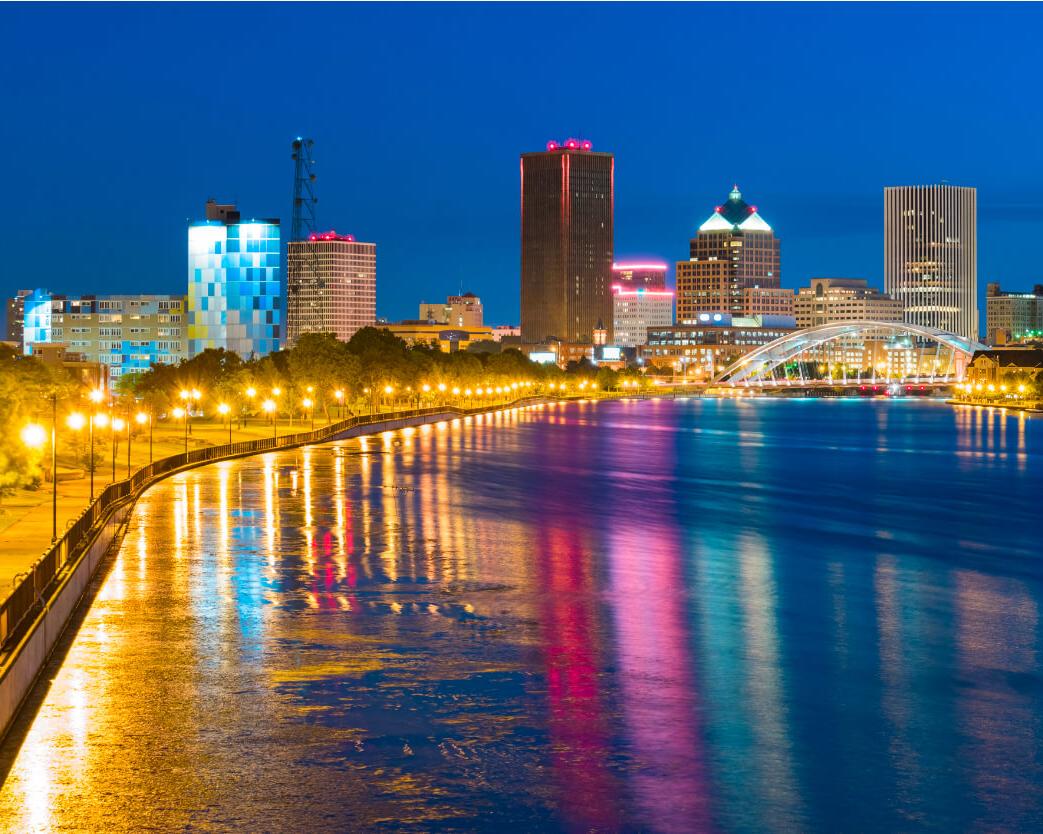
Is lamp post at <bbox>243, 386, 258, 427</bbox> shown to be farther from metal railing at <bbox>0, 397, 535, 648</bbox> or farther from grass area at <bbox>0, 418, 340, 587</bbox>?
metal railing at <bbox>0, 397, 535, 648</bbox>

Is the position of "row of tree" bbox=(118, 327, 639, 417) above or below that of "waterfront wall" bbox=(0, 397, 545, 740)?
above

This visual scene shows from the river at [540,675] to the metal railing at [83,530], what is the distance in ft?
3.96

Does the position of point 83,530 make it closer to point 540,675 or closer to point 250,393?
point 540,675

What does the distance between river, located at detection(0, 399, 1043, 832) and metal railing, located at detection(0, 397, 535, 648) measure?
3.96 feet

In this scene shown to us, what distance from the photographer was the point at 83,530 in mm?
38188

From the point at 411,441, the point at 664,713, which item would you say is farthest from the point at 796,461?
the point at 664,713

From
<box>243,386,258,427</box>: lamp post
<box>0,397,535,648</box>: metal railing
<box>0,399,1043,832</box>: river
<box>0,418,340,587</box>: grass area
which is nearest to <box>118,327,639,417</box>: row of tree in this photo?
<box>243,386,258,427</box>: lamp post

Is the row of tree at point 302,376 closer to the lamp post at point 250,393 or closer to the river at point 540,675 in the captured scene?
the lamp post at point 250,393

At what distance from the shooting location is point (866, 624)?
3281cm

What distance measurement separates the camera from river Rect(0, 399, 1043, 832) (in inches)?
761

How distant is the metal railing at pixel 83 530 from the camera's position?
82.1 ft

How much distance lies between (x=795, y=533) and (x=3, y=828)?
3763 centimetres

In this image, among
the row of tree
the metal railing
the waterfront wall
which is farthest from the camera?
the row of tree

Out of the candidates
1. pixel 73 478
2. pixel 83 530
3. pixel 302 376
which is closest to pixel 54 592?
pixel 83 530
